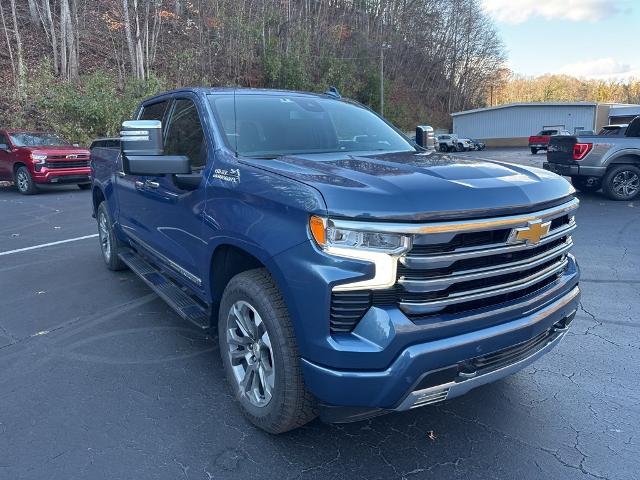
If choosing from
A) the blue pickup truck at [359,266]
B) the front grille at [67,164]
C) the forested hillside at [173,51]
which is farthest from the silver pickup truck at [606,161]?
the forested hillside at [173,51]

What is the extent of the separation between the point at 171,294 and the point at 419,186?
2.42 meters

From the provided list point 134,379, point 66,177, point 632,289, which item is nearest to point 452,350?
point 134,379

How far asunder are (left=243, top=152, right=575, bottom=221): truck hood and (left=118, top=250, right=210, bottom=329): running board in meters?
1.22

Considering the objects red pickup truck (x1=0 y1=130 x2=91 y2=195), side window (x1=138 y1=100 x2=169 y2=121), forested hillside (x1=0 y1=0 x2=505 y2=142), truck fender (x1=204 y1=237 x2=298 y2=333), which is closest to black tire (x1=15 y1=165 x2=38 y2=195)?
red pickup truck (x1=0 y1=130 x2=91 y2=195)

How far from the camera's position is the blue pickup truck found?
2.21 meters

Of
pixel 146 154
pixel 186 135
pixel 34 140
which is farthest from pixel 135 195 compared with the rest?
pixel 34 140

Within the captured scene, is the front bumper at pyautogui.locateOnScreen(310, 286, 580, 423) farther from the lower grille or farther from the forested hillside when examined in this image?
the forested hillside

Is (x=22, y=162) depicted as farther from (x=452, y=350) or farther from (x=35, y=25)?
(x=35, y=25)

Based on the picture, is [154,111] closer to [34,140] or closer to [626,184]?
[626,184]

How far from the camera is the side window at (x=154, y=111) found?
446cm

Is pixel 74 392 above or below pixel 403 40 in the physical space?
below

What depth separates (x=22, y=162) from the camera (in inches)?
550

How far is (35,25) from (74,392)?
29.1 m

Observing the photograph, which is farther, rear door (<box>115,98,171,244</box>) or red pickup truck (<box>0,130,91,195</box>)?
red pickup truck (<box>0,130,91,195</box>)
